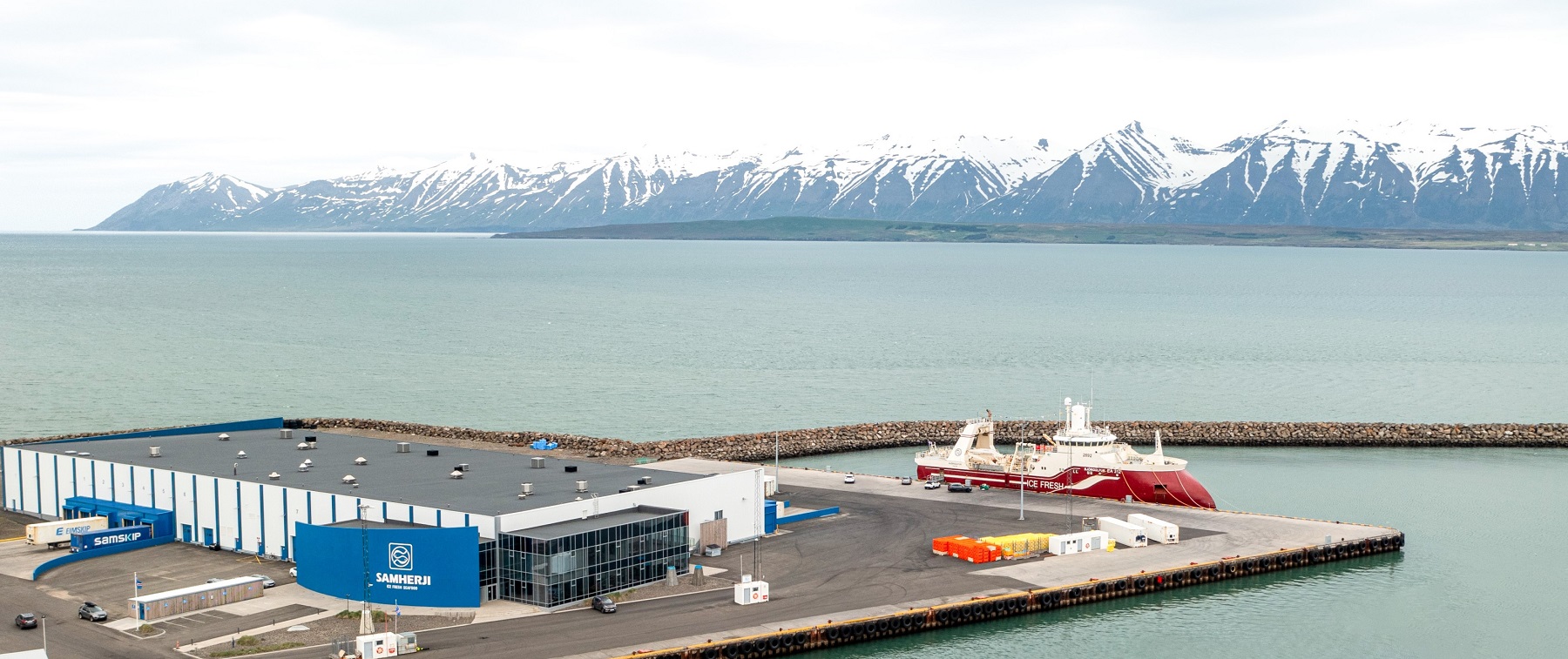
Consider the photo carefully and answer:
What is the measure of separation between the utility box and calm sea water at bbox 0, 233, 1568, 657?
13.3 feet

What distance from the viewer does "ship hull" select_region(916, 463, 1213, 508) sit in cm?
6072

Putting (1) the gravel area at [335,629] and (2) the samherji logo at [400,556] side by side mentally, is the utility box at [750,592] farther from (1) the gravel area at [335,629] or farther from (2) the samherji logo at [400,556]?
(2) the samherji logo at [400,556]

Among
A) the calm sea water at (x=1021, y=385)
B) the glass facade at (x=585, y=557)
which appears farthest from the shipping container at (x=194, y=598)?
the calm sea water at (x=1021, y=385)

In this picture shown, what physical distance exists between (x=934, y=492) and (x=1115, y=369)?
55.6 metres

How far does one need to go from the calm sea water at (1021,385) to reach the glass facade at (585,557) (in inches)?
330

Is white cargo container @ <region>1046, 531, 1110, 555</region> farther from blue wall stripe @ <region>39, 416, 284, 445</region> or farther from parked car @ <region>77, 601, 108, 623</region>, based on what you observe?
blue wall stripe @ <region>39, 416, 284, 445</region>

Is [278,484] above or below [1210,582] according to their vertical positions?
above

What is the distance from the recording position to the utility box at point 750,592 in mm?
43219

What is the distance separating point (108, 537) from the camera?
50.3 meters

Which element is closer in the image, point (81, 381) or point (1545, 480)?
point (1545, 480)

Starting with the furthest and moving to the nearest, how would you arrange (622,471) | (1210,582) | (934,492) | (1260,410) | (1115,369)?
(1115,369) → (1260,410) → (934,492) → (622,471) → (1210,582)

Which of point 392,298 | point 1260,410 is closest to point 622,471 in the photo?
point 1260,410

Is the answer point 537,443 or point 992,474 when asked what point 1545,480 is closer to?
point 992,474

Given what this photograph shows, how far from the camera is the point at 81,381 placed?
10500 centimetres
